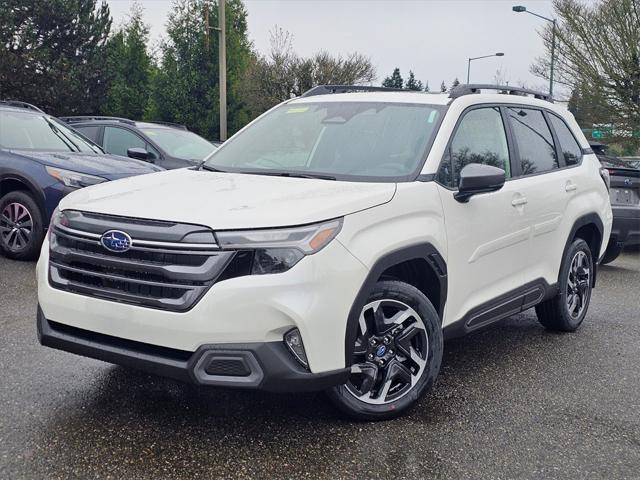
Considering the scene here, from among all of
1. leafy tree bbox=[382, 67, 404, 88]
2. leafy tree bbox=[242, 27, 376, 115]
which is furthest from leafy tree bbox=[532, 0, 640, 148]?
leafy tree bbox=[382, 67, 404, 88]

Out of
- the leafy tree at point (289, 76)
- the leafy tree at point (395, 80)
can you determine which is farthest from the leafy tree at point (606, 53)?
the leafy tree at point (395, 80)

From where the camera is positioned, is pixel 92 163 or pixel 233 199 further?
pixel 92 163

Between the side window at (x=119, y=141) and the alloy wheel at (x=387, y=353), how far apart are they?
7.04 m

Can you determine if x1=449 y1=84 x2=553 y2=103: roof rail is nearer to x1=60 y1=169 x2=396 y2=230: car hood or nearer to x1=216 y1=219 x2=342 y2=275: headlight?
x1=60 y1=169 x2=396 y2=230: car hood

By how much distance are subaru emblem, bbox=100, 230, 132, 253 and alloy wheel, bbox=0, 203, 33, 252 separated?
449 cm

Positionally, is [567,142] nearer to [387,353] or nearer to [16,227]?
[387,353]

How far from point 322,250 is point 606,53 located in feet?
71.1

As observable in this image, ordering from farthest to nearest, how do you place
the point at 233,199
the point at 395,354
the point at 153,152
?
1. the point at 153,152
2. the point at 395,354
3. the point at 233,199

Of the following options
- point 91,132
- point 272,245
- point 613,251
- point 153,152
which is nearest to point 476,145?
point 272,245

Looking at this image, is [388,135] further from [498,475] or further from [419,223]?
[498,475]

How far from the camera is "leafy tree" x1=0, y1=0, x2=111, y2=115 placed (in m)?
31.7

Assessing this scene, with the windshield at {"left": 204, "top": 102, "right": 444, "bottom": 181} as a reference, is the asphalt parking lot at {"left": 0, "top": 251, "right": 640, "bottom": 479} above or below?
below

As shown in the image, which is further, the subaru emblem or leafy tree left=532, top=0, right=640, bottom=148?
leafy tree left=532, top=0, right=640, bottom=148

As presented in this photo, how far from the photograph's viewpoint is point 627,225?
343 inches
